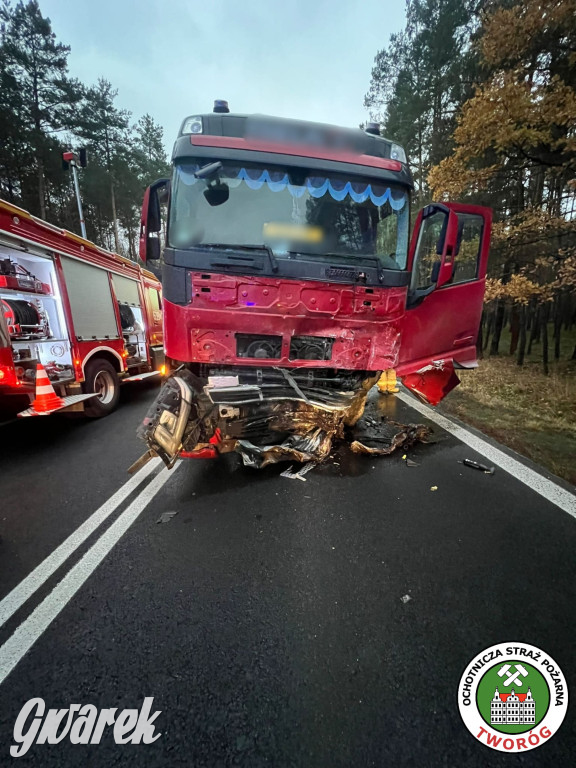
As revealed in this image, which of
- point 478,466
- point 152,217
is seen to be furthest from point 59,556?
point 478,466

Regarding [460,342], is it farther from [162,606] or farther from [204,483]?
[162,606]

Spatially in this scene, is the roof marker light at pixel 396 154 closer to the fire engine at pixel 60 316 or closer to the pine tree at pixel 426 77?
the fire engine at pixel 60 316

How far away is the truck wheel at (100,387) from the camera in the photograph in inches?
217

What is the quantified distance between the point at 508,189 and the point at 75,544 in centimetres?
1603

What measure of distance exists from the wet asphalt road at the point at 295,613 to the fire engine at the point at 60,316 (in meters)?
2.18

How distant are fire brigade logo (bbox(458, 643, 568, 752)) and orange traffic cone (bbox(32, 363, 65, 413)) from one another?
5.33 metres

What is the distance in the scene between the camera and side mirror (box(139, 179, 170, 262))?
11.3 feet

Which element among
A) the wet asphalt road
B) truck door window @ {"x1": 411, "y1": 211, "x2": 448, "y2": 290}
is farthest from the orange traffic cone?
truck door window @ {"x1": 411, "y1": 211, "x2": 448, "y2": 290}

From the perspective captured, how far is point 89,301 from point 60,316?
783 millimetres

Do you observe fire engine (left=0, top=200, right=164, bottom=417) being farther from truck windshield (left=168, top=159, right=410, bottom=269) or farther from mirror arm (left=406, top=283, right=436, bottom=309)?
mirror arm (left=406, top=283, right=436, bottom=309)

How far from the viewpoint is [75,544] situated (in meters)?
2.44

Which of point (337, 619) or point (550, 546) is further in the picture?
point (550, 546)

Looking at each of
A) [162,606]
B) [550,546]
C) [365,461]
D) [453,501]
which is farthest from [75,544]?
[550,546]

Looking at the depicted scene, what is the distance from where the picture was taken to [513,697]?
57.0 inches
